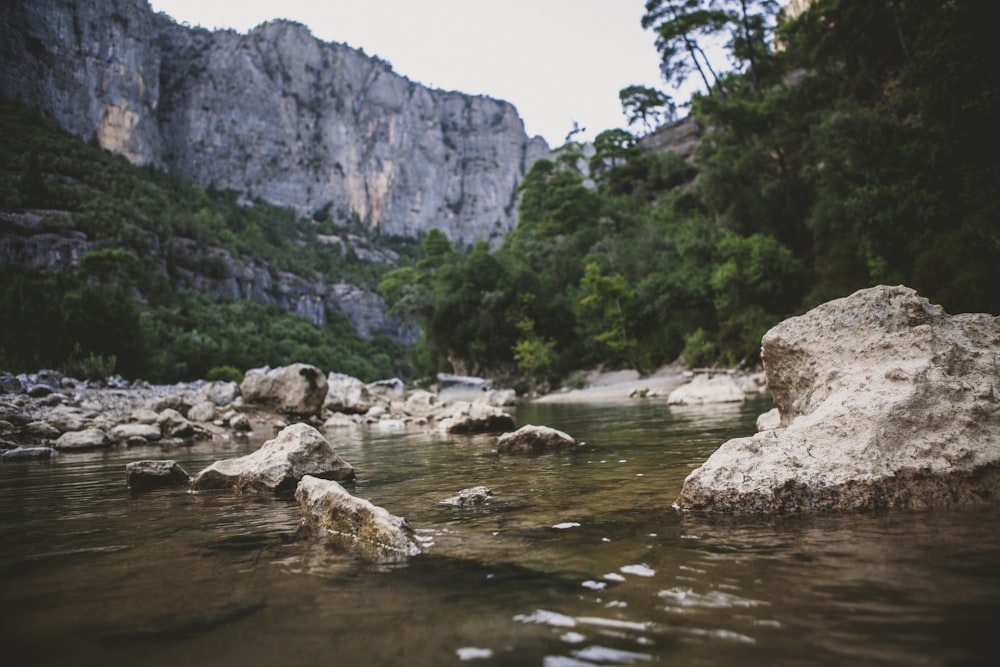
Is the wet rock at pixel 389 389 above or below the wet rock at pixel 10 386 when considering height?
below

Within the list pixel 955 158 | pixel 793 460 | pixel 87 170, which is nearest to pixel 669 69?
pixel 955 158

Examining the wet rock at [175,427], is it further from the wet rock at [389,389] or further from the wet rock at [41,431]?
the wet rock at [389,389]

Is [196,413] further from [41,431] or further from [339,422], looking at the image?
[41,431]

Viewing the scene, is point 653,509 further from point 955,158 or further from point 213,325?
point 213,325

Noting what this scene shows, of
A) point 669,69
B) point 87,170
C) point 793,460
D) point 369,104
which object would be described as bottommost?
point 793,460

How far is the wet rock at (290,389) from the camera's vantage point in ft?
51.7

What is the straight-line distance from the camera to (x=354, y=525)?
3.38 meters

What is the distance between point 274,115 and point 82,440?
12966 cm

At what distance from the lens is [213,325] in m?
56.2

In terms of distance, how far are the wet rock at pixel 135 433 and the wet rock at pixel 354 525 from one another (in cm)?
932

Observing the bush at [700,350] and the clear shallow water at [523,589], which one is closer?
the clear shallow water at [523,589]

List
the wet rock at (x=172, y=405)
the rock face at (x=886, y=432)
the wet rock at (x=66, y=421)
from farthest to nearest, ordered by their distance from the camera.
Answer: the wet rock at (x=172, y=405), the wet rock at (x=66, y=421), the rock face at (x=886, y=432)

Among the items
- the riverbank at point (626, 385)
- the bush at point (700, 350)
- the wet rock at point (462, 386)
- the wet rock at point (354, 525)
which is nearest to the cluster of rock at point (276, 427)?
the wet rock at point (354, 525)

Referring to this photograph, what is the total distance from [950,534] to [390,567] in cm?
286
